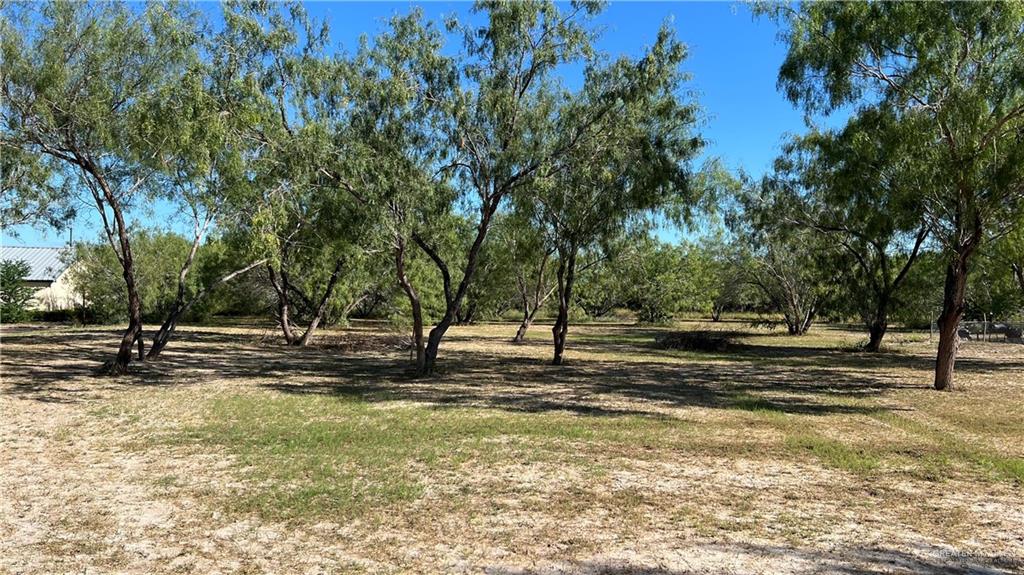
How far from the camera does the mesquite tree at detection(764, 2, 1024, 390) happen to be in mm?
11344

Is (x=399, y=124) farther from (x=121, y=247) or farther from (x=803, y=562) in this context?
(x=803, y=562)

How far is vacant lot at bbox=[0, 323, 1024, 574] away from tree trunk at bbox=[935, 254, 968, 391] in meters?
0.55

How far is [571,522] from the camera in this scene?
17.7 feet

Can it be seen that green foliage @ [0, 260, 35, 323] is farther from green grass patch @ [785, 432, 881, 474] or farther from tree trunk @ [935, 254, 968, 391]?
tree trunk @ [935, 254, 968, 391]

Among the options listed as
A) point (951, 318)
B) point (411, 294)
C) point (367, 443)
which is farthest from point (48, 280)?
point (951, 318)

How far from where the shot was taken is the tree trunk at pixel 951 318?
43.3 ft

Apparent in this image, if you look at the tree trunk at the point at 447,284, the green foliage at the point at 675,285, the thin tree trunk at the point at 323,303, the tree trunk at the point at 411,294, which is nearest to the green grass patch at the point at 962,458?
the tree trunk at the point at 447,284

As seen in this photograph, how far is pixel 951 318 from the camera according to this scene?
13.4 metres

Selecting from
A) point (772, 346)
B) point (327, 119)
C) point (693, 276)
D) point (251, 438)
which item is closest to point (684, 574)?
point (251, 438)

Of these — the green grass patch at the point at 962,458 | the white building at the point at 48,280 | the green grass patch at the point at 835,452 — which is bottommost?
the green grass patch at the point at 835,452

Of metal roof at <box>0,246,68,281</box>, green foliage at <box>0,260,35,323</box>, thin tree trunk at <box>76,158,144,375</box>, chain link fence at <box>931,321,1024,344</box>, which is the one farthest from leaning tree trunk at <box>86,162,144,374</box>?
metal roof at <box>0,246,68,281</box>

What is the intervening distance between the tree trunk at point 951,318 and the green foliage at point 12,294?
137 feet

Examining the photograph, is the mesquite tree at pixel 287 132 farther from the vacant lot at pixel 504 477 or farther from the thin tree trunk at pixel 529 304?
the thin tree trunk at pixel 529 304

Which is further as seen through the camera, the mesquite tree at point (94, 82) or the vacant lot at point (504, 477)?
the mesquite tree at point (94, 82)
